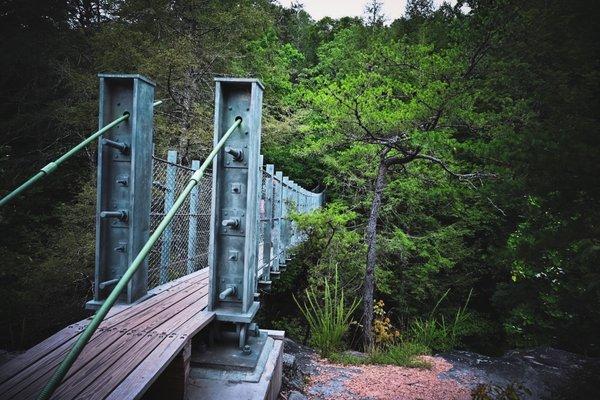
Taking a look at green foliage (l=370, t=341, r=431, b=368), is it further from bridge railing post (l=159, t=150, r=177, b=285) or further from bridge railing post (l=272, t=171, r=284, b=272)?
bridge railing post (l=159, t=150, r=177, b=285)

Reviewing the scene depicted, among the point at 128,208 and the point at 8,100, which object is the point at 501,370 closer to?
the point at 128,208

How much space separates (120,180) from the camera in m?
2.61

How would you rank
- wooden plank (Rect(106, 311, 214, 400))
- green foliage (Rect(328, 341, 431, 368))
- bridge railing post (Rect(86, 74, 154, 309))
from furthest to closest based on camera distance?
green foliage (Rect(328, 341, 431, 368)) < bridge railing post (Rect(86, 74, 154, 309)) < wooden plank (Rect(106, 311, 214, 400))

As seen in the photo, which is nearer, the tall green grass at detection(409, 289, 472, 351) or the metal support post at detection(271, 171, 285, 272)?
the metal support post at detection(271, 171, 285, 272)

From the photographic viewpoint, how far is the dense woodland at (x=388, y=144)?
2814 millimetres

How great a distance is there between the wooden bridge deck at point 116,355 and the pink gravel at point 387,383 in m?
2.07

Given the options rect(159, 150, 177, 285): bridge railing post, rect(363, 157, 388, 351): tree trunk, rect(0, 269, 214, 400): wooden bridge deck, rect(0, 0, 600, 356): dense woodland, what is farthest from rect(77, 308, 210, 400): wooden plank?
rect(363, 157, 388, 351): tree trunk

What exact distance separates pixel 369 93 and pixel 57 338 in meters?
5.57

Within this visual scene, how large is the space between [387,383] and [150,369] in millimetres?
3371

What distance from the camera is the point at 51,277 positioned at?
6.25 m

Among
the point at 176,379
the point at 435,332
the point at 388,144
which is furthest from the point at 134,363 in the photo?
the point at 435,332

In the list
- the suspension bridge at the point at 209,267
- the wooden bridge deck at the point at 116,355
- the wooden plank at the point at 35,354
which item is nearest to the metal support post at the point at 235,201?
the suspension bridge at the point at 209,267

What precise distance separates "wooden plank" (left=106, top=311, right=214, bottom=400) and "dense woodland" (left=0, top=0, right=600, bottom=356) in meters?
2.68

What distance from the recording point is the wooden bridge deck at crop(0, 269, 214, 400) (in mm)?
1508
